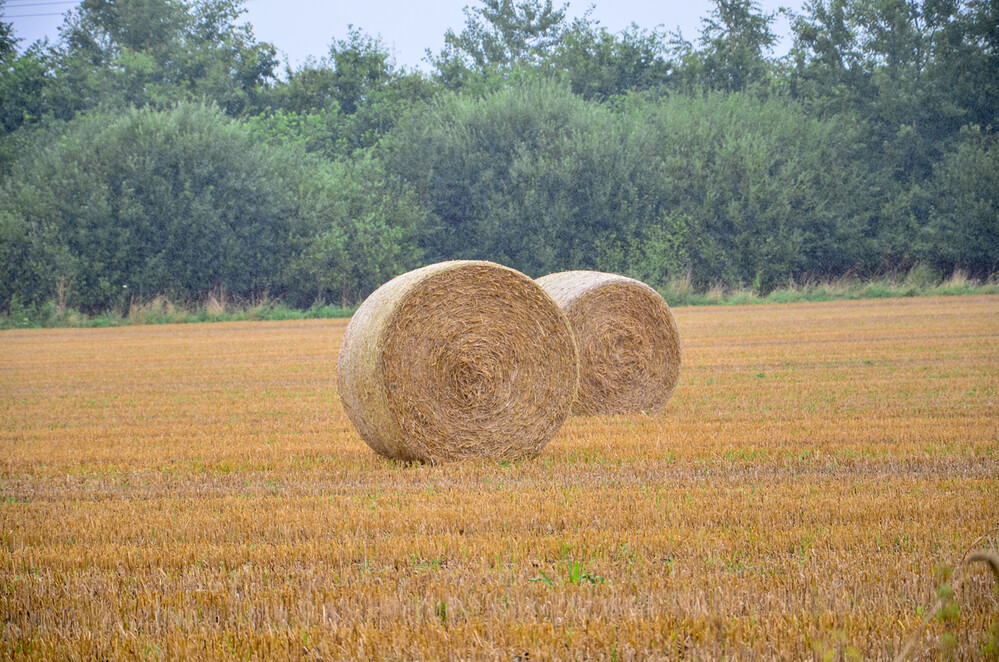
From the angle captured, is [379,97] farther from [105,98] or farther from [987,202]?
[987,202]

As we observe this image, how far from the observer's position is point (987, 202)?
36250 mm

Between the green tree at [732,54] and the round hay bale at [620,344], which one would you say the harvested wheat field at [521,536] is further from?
the green tree at [732,54]

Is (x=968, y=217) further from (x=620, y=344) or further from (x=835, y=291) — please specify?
(x=620, y=344)

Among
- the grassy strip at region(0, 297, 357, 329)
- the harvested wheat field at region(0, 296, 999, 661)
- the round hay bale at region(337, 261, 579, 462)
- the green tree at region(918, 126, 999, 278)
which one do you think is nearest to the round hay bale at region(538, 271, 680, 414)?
the harvested wheat field at region(0, 296, 999, 661)

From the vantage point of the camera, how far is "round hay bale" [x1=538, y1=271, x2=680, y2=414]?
10.5 metres

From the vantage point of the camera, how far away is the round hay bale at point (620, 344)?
10.5m

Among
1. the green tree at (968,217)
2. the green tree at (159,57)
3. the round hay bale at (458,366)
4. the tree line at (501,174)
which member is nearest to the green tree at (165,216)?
the tree line at (501,174)

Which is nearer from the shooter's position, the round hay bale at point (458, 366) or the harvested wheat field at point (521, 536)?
the harvested wheat field at point (521, 536)

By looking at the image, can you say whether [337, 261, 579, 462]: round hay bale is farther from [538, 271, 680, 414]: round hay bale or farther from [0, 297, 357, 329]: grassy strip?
[0, 297, 357, 329]: grassy strip

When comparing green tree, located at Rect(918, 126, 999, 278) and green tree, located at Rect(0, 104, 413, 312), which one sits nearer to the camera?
green tree, located at Rect(0, 104, 413, 312)

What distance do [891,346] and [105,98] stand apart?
37.6 metres

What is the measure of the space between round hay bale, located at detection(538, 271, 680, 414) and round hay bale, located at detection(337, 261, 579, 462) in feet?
7.60

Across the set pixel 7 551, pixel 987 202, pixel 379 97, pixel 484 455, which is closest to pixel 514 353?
pixel 484 455

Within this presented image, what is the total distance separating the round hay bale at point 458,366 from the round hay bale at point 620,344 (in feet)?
7.60
